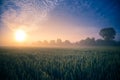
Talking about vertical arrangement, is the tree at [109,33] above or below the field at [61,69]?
above

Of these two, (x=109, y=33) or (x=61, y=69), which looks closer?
(x=61, y=69)

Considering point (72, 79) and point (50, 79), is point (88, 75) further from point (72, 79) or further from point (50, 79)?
point (50, 79)

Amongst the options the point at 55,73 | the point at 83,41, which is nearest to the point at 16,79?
the point at 55,73

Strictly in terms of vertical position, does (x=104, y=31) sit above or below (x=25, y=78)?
above

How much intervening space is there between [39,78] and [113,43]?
31.8 m

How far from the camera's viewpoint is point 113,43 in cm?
3081

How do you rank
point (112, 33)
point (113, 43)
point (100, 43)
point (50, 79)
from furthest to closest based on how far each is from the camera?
point (112, 33)
point (100, 43)
point (113, 43)
point (50, 79)

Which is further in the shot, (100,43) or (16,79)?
(100,43)

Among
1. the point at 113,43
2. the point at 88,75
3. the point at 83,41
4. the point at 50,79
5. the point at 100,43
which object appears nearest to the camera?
the point at 50,79

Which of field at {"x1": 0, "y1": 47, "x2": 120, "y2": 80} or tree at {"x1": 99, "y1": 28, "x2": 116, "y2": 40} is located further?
tree at {"x1": 99, "y1": 28, "x2": 116, "y2": 40}

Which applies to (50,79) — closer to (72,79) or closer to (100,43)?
(72,79)

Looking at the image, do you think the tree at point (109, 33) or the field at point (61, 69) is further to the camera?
the tree at point (109, 33)

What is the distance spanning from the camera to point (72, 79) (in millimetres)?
2746

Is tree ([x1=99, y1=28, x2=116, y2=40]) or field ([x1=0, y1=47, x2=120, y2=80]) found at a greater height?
tree ([x1=99, y1=28, x2=116, y2=40])
